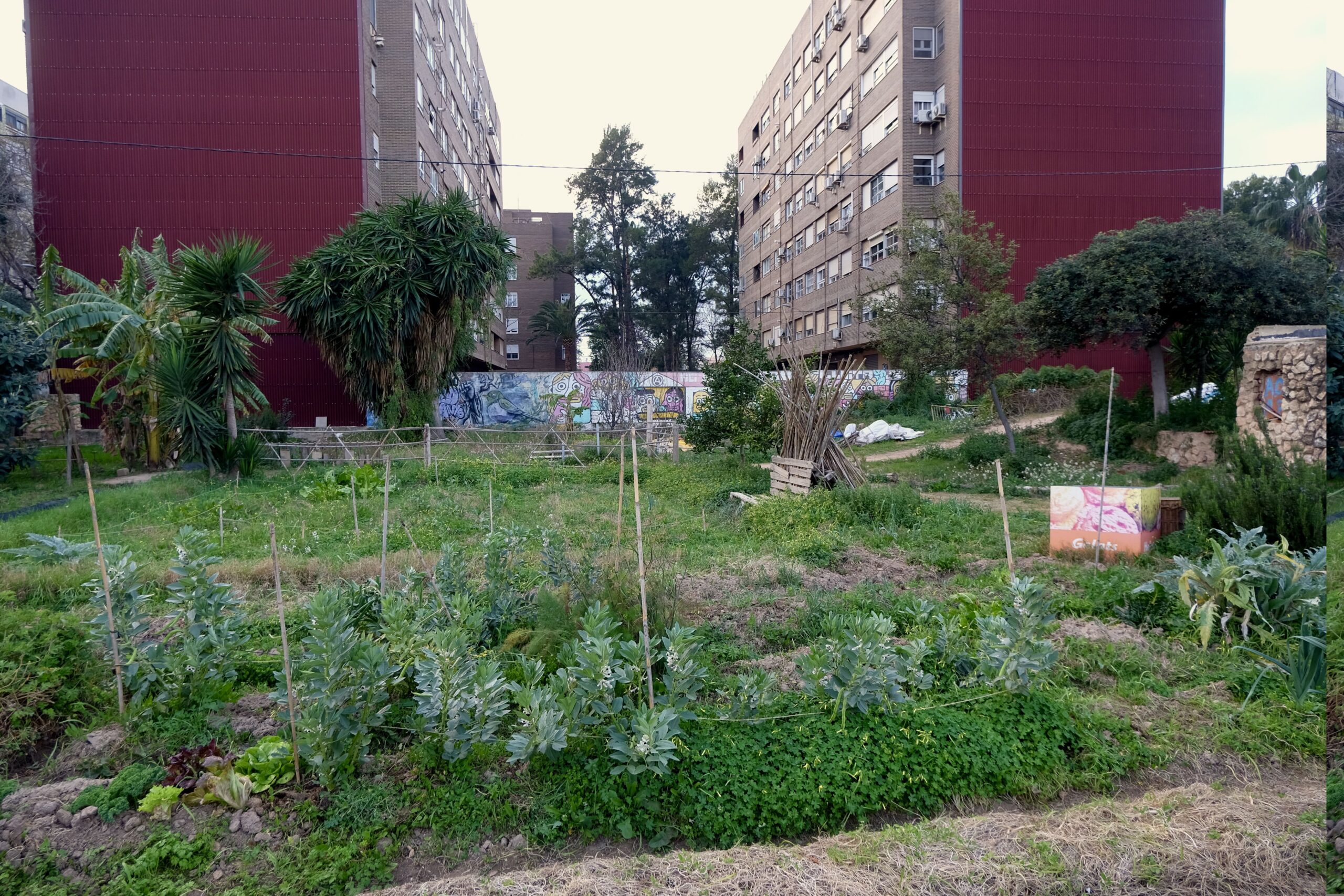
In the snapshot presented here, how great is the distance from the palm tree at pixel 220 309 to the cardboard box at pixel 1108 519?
1506 centimetres

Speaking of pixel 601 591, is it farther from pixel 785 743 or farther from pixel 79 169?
pixel 79 169

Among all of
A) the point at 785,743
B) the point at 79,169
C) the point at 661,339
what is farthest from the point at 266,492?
the point at 661,339

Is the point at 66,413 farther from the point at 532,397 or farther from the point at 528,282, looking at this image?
the point at 528,282

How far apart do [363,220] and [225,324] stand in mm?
7104

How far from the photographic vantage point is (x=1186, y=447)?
44.0ft

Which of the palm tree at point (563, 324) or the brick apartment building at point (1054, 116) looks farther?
the palm tree at point (563, 324)

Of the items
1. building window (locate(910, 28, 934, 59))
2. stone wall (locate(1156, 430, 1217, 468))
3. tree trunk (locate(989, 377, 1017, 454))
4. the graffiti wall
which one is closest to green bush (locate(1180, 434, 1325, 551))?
stone wall (locate(1156, 430, 1217, 468))

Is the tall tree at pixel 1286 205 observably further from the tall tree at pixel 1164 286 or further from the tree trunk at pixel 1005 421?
the tree trunk at pixel 1005 421

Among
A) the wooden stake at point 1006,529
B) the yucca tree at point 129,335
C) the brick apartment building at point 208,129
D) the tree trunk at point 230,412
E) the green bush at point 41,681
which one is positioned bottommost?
the green bush at point 41,681

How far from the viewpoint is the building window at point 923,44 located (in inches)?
1199

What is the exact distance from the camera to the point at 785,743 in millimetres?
3619

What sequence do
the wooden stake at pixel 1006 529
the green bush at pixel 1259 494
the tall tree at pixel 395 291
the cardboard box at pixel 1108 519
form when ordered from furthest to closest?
the tall tree at pixel 395 291 < the cardboard box at pixel 1108 519 < the wooden stake at pixel 1006 529 < the green bush at pixel 1259 494

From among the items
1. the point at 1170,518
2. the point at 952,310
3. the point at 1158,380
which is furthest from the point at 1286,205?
the point at 1170,518

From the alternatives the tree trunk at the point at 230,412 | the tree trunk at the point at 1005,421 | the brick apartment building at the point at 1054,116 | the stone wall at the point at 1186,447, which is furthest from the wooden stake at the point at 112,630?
the brick apartment building at the point at 1054,116
